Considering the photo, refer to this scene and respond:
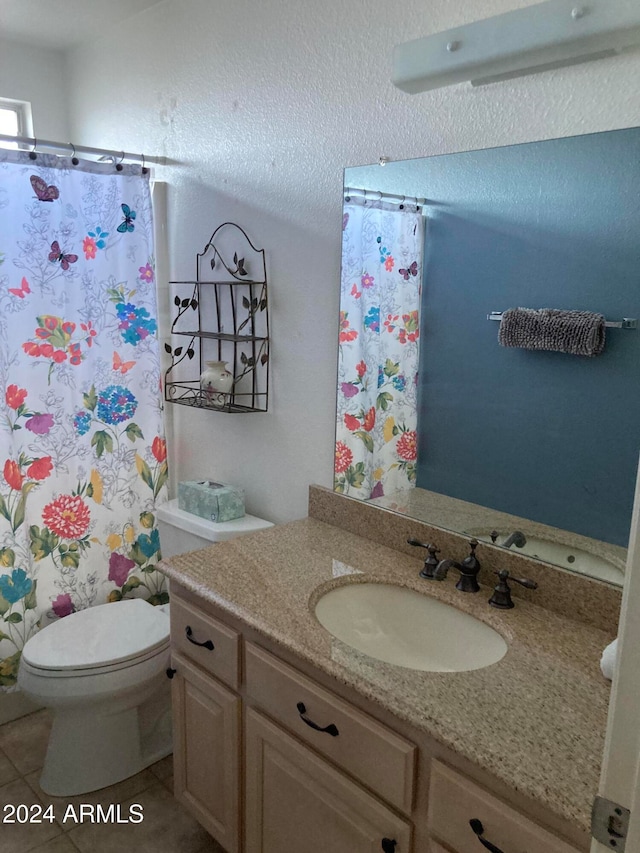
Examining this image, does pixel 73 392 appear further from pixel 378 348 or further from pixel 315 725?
pixel 315 725

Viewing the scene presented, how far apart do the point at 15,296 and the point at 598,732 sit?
2.04 m

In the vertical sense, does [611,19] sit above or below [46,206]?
above

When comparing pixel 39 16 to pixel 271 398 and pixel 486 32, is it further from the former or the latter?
pixel 486 32

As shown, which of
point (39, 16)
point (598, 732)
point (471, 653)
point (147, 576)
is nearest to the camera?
point (598, 732)

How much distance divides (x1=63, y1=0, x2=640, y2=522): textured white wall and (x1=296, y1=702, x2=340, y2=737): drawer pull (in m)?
0.79

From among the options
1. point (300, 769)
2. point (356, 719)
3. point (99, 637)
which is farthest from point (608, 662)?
point (99, 637)

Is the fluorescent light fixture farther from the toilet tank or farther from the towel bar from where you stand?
the toilet tank

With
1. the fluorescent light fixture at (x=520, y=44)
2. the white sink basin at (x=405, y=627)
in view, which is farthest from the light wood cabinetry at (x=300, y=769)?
the fluorescent light fixture at (x=520, y=44)

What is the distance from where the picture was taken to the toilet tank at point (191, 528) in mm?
2119

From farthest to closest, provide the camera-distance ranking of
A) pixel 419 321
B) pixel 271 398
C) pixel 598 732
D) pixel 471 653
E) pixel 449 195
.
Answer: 1. pixel 271 398
2. pixel 419 321
3. pixel 449 195
4. pixel 471 653
5. pixel 598 732

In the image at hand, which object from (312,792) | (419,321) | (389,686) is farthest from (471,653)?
(419,321)

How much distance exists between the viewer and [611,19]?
1.20 m

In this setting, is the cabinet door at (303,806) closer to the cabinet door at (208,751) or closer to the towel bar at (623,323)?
the cabinet door at (208,751)

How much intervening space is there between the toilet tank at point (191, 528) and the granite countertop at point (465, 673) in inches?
11.5
